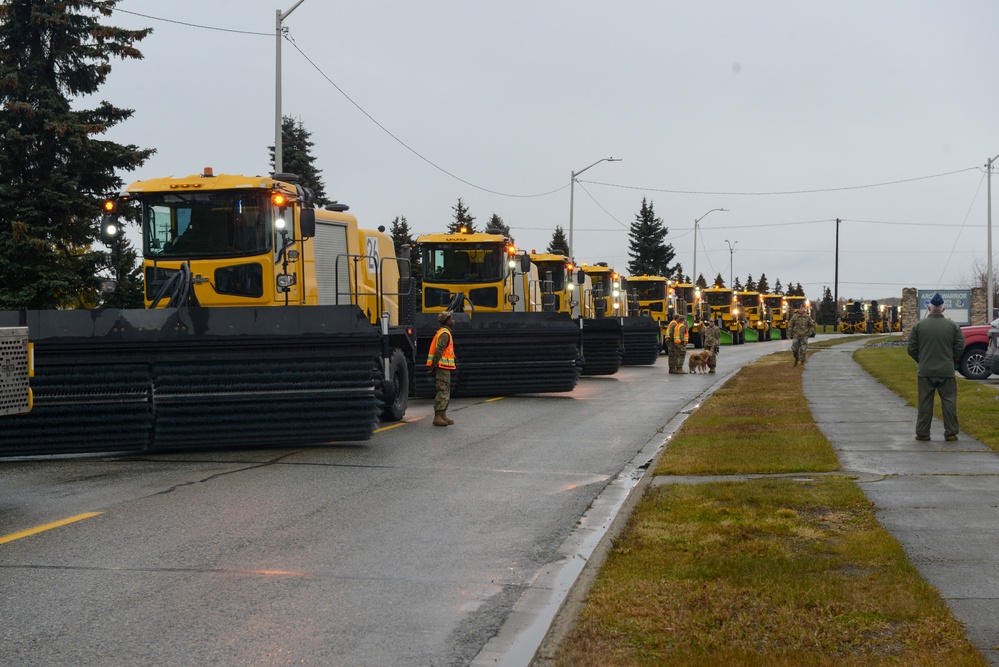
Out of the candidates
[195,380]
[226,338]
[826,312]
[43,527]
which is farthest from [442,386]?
[826,312]

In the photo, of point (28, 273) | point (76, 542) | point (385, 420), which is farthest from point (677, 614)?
point (28, 273)

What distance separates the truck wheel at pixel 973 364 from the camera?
88.7 feet

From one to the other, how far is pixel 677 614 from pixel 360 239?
12985 mm

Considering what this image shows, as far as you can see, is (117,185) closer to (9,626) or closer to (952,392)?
(952,392)

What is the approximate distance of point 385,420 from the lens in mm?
18359

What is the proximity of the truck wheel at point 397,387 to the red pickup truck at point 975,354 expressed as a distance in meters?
14.7

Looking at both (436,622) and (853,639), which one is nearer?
(853,639)

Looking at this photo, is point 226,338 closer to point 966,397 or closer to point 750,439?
point 750,439

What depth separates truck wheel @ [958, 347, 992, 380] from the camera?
27.0m

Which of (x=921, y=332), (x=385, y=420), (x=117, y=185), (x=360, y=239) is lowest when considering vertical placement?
(x=385, y=420)

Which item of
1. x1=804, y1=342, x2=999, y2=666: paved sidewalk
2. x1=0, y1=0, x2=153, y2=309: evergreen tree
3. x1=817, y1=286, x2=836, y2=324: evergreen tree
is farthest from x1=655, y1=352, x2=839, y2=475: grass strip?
x1=817, y1=286, x2=836, y2=324: evergreen tree

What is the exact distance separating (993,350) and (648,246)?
308 feet

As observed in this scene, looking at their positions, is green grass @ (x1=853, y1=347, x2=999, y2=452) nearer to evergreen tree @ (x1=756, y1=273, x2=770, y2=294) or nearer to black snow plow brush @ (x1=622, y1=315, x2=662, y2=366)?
black snow plow brush @ (x1=622, y1=315, x2=662, y2=366)

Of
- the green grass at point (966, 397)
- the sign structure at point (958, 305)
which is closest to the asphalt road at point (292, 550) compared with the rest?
the green grass at point (966, 397)
